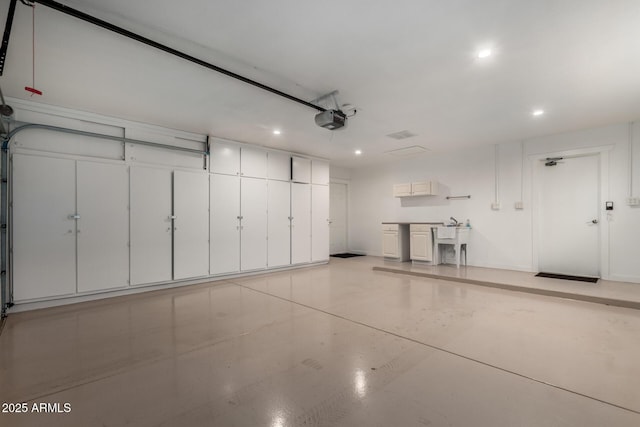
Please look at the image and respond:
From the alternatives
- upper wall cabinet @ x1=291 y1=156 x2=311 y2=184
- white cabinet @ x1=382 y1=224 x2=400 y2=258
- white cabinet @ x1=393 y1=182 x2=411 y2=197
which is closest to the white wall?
white cabinet @ x1=393 y1=182 x2=411 y2=197

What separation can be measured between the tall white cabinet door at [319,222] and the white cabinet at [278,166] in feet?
2.79

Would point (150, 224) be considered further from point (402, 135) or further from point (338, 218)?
point (338, 218)

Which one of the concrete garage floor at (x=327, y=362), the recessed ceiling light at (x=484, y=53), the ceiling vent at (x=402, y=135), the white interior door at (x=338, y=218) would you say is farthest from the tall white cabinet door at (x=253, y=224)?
the recessed ceiling light at (x=484, y=53)

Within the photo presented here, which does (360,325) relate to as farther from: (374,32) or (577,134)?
(577,134)

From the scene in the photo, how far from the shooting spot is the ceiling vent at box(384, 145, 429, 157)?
6449mm

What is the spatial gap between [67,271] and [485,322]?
542 centimetres

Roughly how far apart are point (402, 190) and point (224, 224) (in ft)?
14.7

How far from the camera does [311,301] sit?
4.07m

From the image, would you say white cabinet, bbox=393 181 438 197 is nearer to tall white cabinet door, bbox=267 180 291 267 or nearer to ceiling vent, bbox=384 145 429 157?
ceiling vent, bbox=384 145 429 157

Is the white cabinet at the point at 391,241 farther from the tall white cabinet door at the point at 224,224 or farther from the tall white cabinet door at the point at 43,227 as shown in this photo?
the tall white cabinet door at the point at 43,227

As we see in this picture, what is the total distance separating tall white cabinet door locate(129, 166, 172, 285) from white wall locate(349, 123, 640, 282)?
5.59 metres

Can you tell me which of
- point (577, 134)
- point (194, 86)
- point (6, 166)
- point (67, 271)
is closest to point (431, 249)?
point (577, 134)

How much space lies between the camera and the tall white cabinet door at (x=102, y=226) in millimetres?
4102

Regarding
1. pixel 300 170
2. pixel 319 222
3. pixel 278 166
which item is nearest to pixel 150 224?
pixel 278 166
